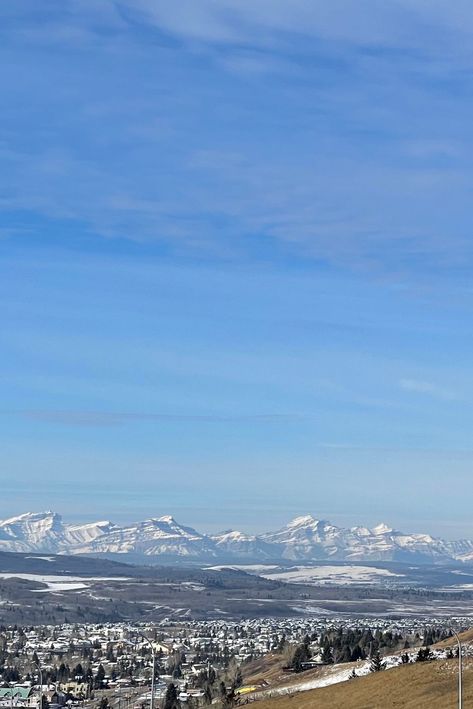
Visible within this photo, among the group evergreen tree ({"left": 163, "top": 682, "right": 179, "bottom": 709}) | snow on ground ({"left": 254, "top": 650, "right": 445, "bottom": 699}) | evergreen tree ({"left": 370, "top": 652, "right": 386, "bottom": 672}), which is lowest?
evergreen tree ({"left": 163, "top": 682, "right": 179, "bottom": 709})

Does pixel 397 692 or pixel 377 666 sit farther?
pixel 377 666

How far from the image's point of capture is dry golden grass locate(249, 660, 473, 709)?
107 m

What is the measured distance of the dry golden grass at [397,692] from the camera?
10731cm

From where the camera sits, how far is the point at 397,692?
114 meters

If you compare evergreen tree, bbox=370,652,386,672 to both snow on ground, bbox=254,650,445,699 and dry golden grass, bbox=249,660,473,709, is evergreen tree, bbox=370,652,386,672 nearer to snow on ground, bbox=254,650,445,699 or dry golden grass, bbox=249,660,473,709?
snow on ground, bbox=254,650,445,699

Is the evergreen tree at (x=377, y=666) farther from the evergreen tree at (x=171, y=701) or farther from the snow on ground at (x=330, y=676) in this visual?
the evergreen tree at (x=171, y=701)

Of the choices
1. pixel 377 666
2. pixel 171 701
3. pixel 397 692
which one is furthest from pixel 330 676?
pixel 397 692

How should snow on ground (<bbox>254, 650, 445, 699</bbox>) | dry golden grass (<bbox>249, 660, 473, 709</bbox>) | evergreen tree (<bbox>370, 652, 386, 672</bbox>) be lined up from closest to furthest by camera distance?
dry golden grass (<bbox>249, 660, 473, 709</bbox>) → evergreen tree (<bbox>370, 652, 386, 672</bbox>) → snow on ground (<bbox>254, 650, 445, 699</bbox>)

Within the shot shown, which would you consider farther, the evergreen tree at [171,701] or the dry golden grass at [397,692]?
the evergreen tree at [171,701]

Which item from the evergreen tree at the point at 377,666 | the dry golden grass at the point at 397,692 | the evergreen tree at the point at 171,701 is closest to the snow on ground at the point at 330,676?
the evergreen tree at the point at 377,666

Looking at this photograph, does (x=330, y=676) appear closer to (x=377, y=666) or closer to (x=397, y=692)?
(x=377, y=666)

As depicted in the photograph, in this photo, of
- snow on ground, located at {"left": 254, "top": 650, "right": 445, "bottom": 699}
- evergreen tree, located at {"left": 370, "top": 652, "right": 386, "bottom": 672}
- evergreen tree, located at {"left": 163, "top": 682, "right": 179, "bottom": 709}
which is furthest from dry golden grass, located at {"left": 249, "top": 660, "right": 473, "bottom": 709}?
evergreen tree, located at {"left": 163, "top": 682, "right": 179, "bottom": 709}

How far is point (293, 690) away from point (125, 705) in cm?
5485

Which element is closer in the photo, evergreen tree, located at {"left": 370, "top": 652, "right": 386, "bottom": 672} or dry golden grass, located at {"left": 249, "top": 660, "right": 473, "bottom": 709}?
dry golden grass, located at {"left": 249, "top": 660, "right": 473, "bottom": 709}
